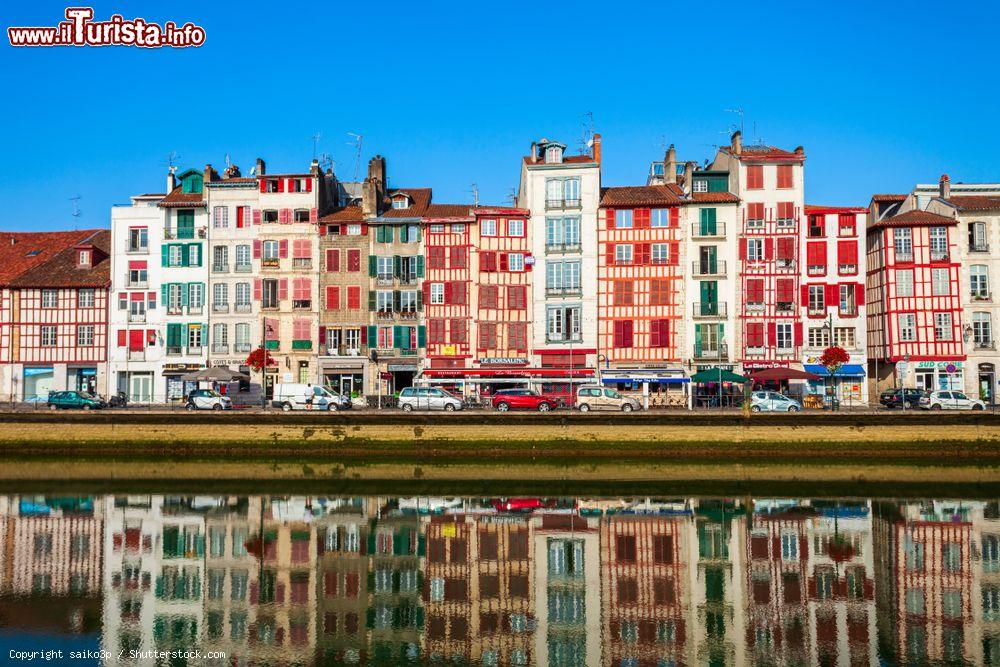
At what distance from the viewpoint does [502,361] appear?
174 feet

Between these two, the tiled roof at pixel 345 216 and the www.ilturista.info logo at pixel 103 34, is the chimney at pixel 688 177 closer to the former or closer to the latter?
the tiled roof at pixel 345 216

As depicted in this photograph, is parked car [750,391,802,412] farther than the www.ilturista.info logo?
Yes

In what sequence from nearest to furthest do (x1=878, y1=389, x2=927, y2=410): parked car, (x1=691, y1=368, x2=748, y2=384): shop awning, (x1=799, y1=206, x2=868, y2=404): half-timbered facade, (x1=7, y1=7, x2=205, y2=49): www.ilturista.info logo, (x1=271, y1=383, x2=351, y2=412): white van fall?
(x1=7, y1=7, x2=205, y2=49): www.ilturista.info logo
(x1=271, y1=383, x2=351, y2=412): white van
(x1=691, y1=368, x2=748, y2=384): shop awning
(x1=878, y1=389, x2=927, y2=410): parked car
(x1=799, y1=206, x2=868, y2=404): half-timbered facade

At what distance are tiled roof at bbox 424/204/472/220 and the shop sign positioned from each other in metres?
9.02

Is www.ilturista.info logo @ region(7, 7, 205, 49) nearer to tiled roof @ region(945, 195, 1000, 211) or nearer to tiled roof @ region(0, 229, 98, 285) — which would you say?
tiled roof @ region(0, 229, 98, 285)

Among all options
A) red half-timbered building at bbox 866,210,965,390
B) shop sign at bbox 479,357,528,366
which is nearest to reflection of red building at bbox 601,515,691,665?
shop sign at bbox 479,357,528,366

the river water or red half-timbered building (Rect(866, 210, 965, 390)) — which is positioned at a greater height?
red half-timbered building (Rect(866, 210, 965, 390))

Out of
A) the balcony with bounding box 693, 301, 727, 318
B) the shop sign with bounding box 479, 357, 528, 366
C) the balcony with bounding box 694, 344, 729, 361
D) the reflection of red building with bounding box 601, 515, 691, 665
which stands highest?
the balcony with bounding box 693, 301, 727, 318

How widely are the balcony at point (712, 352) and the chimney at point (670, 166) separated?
41.1 feet

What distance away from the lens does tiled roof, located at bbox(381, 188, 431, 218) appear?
54.8 m

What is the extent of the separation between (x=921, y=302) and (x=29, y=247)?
197ft

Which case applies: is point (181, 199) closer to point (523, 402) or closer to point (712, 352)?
point (523, 402)

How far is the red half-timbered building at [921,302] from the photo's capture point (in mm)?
51719

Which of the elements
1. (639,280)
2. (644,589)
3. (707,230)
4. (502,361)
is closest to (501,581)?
(644,589)
